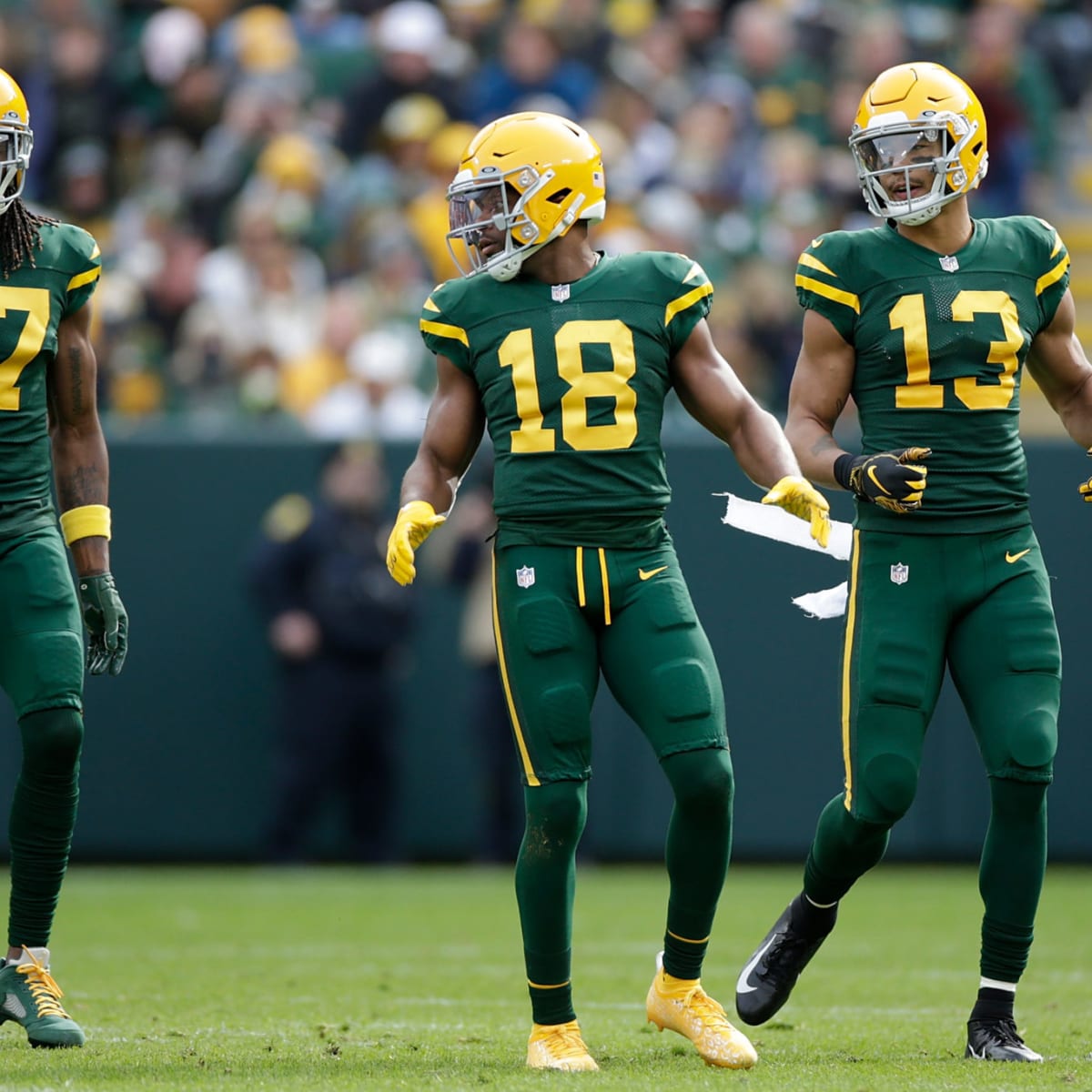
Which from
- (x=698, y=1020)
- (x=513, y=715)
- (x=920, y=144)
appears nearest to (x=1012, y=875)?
(x=698, y=1020)

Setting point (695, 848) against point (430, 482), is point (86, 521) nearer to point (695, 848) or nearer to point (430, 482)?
point (430, 482)

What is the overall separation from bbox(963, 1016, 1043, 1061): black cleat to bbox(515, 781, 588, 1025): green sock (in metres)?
0.90

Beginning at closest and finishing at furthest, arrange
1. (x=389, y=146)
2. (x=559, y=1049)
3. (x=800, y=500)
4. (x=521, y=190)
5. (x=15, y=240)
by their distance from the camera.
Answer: (x=559, y=1049), (x=800, y=500), (x=521, y=190), (x=15, y=240), (x=389, y=146)

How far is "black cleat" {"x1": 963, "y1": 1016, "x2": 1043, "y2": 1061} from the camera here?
14.8ft

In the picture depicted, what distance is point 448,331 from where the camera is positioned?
15.4ft

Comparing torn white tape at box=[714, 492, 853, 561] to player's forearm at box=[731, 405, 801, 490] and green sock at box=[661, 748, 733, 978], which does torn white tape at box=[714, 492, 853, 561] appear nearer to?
player's forearm at box=[731, 405, 801, 490]

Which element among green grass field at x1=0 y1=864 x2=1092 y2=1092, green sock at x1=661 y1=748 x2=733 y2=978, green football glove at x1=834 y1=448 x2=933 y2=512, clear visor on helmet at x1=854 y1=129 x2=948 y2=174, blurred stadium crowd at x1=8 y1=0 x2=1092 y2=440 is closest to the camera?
green grass field at x1=0 y1=864 x2=1092 y2=1092

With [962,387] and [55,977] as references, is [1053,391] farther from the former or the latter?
[55,977]

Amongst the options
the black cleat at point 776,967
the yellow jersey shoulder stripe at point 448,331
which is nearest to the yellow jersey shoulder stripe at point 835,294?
the yellow jersey shoulder stripe at point 448,331

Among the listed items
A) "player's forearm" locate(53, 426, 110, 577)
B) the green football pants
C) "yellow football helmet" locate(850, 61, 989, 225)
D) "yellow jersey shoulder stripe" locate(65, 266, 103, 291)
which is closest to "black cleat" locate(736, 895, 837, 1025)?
the green football pants

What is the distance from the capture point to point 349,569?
9852 millimetres

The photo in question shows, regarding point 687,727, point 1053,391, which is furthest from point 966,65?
point 687,727

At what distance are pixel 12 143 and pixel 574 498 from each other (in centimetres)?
150

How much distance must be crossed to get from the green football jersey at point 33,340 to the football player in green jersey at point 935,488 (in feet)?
5.55
